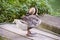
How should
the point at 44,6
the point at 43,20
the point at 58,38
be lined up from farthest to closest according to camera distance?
the point at 44,6
the point at 43,20
the point at 58,38

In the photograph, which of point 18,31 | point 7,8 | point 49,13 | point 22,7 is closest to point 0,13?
point 7,8

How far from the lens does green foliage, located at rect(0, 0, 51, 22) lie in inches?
313

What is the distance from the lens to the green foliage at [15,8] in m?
7.96

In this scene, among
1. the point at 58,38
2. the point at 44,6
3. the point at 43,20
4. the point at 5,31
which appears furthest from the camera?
the point at 44,6

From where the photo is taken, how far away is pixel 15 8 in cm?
827

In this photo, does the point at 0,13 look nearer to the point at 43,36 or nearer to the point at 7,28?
the point at 7,28

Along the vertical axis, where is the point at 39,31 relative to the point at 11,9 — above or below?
below

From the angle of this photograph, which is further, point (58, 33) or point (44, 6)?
point (44, 6)

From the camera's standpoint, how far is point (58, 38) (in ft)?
21.5

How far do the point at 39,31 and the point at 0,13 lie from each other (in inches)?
68.7

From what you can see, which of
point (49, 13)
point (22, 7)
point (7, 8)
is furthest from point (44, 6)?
point (7, 8)

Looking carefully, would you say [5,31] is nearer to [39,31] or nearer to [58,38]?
[39,31]

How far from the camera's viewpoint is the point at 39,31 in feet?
23.7

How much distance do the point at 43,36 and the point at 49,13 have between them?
2497 millimetres
